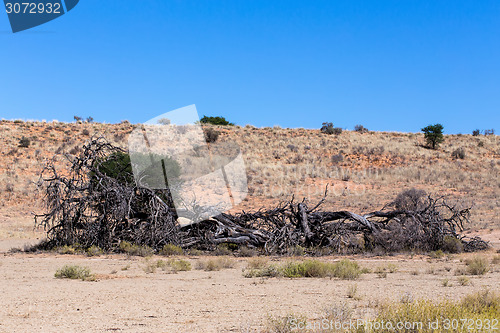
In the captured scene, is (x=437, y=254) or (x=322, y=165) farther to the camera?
(x=322, y=165)

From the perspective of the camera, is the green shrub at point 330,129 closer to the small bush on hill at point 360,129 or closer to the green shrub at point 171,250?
the small bush on hill at point 360,129

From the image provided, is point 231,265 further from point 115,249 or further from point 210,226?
point 115,249

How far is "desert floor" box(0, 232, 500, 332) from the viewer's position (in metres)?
6.68

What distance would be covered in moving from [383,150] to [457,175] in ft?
31.8

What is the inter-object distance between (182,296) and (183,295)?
10cm

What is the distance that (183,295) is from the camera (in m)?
8.73

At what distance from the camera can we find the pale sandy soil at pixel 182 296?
21.9 ft

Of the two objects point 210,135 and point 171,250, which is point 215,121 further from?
point 171,250

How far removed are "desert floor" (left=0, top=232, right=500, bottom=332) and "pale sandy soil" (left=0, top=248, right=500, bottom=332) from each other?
13mm

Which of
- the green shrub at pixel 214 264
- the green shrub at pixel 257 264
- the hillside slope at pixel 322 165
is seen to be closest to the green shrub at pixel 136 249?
the green shrub at pixel 214 264

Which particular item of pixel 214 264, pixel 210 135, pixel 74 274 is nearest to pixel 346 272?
pixel 214 264

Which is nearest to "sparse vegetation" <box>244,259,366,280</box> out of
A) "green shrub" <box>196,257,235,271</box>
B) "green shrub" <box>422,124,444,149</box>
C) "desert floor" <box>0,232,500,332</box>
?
"desert floor" <box>0,232,500,332</box>

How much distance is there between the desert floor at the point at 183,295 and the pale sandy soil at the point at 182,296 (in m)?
0.01

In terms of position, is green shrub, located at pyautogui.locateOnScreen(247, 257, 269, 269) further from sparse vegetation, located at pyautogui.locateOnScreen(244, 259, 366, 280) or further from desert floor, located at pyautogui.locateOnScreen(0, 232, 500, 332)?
sparse vegetation, located at pyautogui.locateOnScreen(244, 259, 366, 280)
